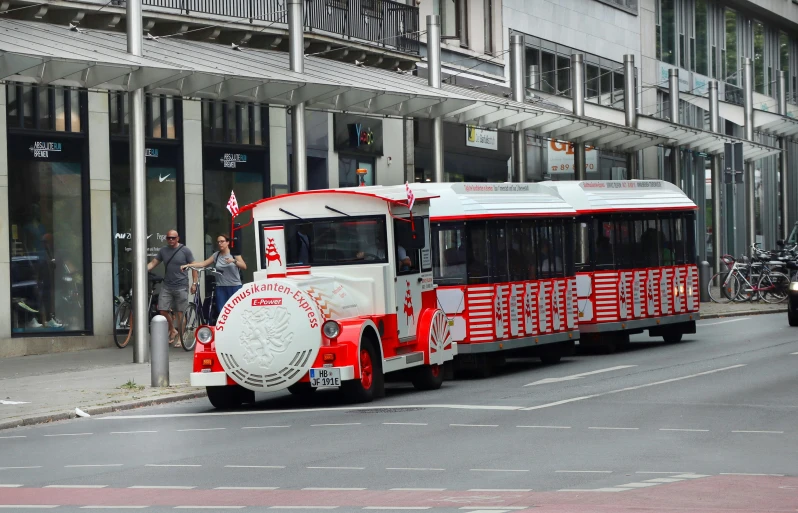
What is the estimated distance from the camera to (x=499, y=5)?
43.1 m

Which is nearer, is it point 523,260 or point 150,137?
point 523,260

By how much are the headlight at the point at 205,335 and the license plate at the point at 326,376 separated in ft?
4.45

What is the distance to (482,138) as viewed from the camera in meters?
40.5

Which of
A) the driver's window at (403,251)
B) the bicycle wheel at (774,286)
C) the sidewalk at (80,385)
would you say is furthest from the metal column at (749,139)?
the driver's window at (403,251)

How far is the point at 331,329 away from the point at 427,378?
2.72 m

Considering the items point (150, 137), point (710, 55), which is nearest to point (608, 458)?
point (150, 137)

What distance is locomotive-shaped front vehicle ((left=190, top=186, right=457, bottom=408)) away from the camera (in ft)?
53.0

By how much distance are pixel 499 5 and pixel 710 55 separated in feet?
68.6

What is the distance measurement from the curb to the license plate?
2.50 metres

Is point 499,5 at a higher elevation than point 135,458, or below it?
higher

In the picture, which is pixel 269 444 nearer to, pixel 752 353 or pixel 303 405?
pixel 303 405

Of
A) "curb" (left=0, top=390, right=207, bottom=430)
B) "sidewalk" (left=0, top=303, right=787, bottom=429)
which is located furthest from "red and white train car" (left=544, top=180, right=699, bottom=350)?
"curb" (left=0, top=390, right=207, bottom=430)

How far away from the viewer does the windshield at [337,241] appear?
17.9 meters

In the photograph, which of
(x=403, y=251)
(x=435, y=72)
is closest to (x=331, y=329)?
(x=403, y=251)
